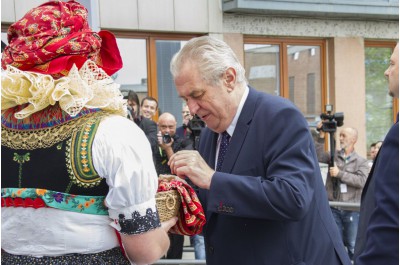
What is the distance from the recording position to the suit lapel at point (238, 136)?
7.83 ft

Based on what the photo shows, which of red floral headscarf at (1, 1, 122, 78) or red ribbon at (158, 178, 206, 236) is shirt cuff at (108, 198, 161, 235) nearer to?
red ribbon at (158, 178, 206, 236)

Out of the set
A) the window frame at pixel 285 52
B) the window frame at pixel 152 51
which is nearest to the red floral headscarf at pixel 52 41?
the window frame at pixel 152 51

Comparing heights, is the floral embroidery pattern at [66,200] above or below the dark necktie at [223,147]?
below

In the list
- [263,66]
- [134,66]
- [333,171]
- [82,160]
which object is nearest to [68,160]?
[82,160]

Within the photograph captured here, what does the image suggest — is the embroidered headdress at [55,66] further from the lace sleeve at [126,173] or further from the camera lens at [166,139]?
the camera lens at [166,139]

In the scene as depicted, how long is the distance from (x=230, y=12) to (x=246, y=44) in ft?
2.38

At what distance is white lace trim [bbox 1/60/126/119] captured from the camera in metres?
1.97

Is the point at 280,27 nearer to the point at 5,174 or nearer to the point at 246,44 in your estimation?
the point at 246,44

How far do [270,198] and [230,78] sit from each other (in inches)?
21.1

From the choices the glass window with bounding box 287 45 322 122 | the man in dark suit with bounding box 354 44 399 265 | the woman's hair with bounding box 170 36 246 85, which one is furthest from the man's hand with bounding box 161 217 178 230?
the glass window with bounding box 287 45 322 122

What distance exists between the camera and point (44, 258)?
2.00 metres

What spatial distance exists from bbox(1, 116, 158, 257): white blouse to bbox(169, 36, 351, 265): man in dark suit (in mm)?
368

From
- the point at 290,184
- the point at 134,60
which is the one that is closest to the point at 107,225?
the point at 290,184

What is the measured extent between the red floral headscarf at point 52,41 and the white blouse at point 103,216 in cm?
25
